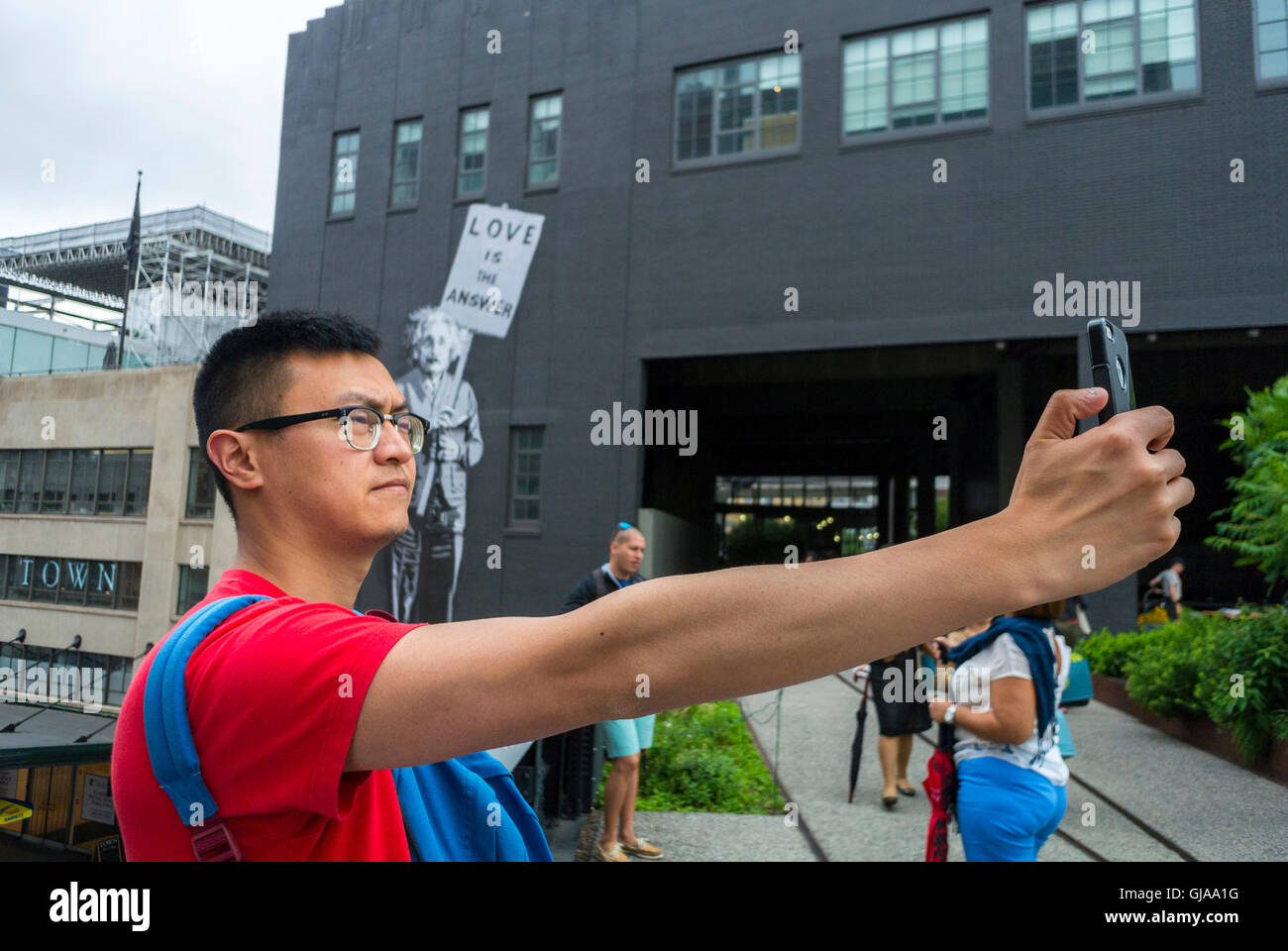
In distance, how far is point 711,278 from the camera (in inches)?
576

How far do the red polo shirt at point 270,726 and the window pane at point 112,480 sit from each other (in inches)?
102

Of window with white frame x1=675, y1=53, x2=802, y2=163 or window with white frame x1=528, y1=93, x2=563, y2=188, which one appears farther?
window with white frame x1=528, y1=93, x2=563, y2=188

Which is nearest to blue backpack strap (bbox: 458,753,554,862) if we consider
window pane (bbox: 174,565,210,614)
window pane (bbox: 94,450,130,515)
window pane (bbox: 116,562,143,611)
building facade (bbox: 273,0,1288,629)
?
window pane (bbox: 174,565,210,614)

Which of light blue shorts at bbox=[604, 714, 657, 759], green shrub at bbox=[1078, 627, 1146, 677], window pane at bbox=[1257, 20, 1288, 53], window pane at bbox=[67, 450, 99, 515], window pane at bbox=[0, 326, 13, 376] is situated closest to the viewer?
window pane at bbox=[0, 326, 13, 376]

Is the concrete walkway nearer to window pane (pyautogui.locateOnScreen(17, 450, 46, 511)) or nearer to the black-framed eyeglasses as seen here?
the black-framed eyeglasses

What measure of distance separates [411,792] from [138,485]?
2.83 m

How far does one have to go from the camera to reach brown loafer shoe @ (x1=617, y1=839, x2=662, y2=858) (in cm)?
506

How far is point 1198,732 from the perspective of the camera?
5961mm

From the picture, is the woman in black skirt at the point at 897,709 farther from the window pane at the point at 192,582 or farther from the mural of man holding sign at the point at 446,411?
the mural of man holding sign at the point at 446,411

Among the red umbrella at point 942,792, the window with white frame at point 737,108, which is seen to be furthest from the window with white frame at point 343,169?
the red umbrella at point 942,792

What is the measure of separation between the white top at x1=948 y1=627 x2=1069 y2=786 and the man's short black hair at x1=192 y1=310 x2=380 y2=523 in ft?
9.22

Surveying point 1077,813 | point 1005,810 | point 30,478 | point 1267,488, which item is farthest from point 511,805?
point 1267,488

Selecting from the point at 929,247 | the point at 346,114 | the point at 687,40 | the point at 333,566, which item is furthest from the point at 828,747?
the point at 346,114

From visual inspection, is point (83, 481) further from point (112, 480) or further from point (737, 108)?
point (737, 108)
